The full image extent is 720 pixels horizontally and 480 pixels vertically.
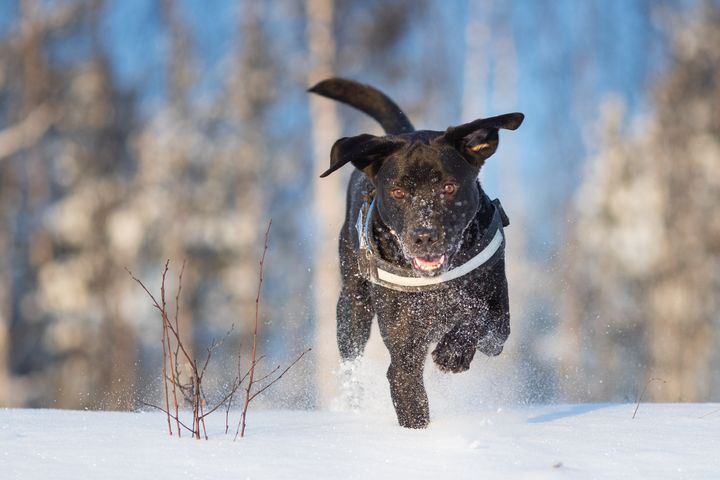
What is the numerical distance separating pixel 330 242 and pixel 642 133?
5.73 metres

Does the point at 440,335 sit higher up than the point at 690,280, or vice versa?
the point at 690,280

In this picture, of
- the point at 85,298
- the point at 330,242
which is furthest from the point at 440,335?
the point at 85,298

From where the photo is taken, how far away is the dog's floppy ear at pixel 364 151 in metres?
4.05

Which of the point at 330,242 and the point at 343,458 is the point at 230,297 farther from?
the point at 343,458

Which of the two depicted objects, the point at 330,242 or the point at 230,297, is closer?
the point at 330,242

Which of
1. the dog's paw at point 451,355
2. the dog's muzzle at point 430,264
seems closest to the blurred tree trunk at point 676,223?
the dog's paw at point 451,355

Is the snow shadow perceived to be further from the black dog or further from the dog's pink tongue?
the dog's pink tongue

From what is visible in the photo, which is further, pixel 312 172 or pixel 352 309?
pixel 312 172

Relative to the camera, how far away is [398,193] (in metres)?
4.03

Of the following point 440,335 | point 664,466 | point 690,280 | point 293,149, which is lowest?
point 664,466

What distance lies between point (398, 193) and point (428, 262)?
366 millimetres

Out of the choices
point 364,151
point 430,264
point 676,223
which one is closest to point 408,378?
point 430,264

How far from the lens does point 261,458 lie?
2.86 m

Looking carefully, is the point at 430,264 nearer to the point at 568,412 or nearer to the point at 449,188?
the point at 449,188
